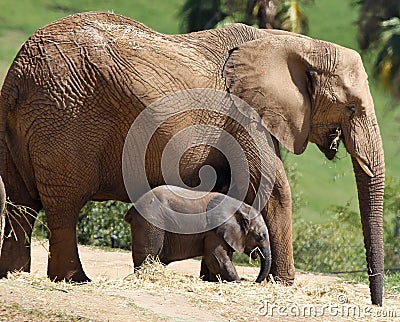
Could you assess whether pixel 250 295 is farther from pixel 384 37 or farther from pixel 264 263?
pixel 384 37

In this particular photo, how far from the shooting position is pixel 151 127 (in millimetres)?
10133

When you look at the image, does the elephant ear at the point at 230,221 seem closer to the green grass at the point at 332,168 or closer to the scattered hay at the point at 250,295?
the scattered hay at the point at 250,295

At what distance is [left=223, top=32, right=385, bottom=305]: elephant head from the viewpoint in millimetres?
10492

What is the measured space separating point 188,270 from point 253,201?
129 inches

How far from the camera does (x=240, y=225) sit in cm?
1101

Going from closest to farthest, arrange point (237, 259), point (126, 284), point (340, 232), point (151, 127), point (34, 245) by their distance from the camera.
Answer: point (126, 284), point (151, 127), point (34, 245), point (237, 259), point (340, 232)

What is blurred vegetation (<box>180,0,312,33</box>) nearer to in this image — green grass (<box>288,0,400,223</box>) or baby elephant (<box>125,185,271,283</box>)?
green grass (<box>288,0,400,223</box>)

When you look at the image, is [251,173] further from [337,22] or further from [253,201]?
[337,22]

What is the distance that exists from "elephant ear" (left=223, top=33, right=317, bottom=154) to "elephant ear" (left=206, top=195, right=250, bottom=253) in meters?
0.83

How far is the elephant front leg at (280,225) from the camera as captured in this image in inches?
416

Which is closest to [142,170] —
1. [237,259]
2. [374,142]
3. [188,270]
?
[374,142]

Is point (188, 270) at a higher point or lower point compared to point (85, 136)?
lower

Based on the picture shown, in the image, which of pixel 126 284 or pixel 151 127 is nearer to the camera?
pixel 126 284

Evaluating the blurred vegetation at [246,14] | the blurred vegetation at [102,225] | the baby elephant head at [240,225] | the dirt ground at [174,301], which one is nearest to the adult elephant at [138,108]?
the baby elephant head at [240,225]
